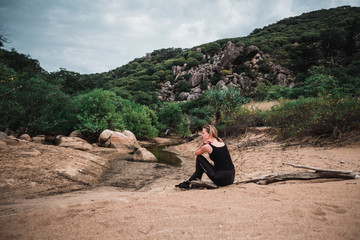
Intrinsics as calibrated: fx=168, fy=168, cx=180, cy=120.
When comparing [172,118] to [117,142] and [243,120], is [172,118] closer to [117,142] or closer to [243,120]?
[117,142]

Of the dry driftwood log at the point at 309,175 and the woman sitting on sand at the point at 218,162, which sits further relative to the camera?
the woman sitting on sand at the point at 218,162

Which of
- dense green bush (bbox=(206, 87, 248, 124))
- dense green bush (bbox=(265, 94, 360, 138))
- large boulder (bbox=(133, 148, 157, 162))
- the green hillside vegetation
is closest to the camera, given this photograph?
dense green bush (bbox=(265, 94, 360, 138))

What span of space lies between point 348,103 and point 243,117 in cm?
701

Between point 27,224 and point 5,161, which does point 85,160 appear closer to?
point 5,161

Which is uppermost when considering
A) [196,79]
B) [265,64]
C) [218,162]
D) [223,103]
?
[265,64]

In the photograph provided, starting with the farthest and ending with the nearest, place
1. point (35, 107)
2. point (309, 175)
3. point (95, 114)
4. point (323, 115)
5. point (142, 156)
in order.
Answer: point (95, 114)
point (35, 107)
point (142, 156)
point (323, 115)
point (309, 175)

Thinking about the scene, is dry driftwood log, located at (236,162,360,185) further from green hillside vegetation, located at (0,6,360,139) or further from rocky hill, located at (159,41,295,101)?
rocky hill, located at (159,41,295,101)

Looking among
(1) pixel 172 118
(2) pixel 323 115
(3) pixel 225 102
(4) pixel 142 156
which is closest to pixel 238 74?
(1) pixel 172 118

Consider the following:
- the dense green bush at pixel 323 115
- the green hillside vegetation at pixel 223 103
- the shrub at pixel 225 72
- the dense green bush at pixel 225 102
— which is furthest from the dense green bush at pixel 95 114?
the shrub at pixel 225 72

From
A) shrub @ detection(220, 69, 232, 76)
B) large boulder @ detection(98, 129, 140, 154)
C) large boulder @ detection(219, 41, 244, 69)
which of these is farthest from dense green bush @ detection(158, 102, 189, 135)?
large boulder @ detection(219, 41, 244, 69)

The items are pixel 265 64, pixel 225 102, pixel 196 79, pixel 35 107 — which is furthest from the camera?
pixel 196 79

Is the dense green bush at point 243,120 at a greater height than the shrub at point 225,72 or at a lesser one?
lesser

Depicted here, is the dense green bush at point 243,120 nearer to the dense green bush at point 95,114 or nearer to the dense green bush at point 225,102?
the dense green bush at point 225,102

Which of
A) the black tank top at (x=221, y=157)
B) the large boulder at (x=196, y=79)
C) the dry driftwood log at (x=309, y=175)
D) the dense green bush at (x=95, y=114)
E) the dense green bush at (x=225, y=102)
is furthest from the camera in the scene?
the large boulder at (x=196, y=79)
